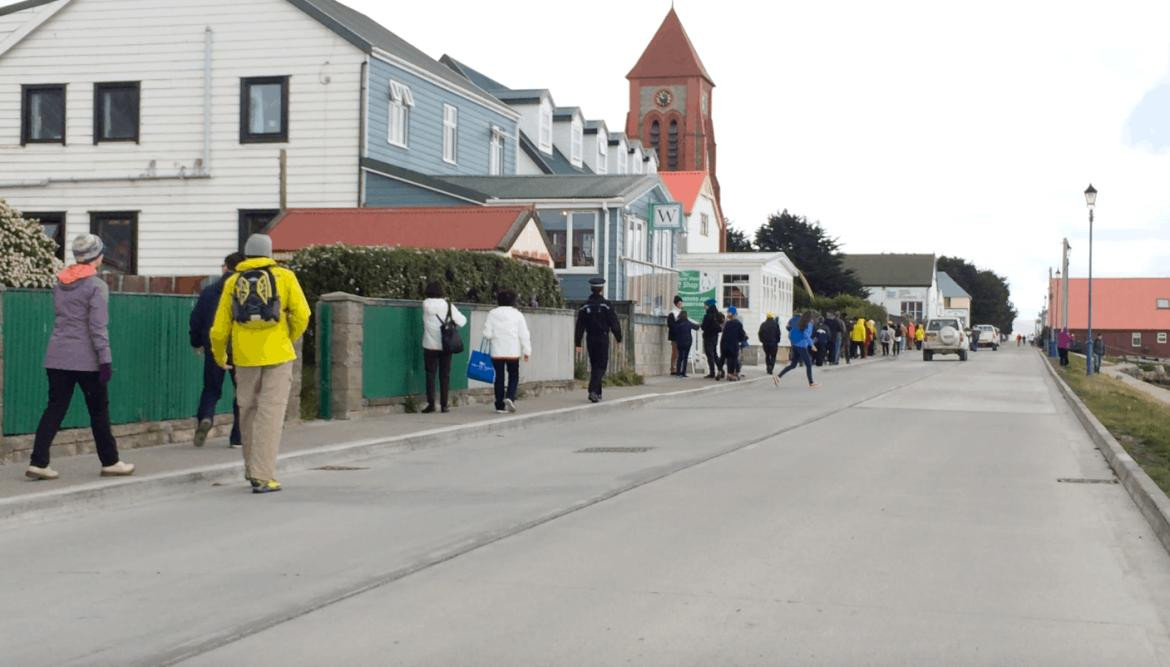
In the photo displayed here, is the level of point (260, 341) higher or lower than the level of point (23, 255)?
lower

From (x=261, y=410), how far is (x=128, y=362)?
2.84m

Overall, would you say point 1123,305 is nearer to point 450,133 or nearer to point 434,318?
point 450,133

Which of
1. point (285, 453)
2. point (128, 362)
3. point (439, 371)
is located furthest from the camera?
point (439, 371)

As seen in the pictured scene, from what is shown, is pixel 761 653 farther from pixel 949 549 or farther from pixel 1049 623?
pixel 949 549

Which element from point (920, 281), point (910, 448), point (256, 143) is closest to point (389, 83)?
point (256, 143)

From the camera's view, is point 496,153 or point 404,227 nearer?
point 404,227

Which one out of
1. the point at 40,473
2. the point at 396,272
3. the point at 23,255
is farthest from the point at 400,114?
the point at 40,473

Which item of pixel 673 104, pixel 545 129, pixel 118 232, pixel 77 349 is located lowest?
pixel 77 349

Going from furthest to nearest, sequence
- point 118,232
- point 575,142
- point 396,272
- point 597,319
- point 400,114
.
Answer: point 575,142, point 400,114, point 118,232, point 597,319, point 396,272

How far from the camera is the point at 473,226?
25.8 metres

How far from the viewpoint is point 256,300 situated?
10.0 metres

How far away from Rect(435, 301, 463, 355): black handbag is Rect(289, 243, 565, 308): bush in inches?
53.9

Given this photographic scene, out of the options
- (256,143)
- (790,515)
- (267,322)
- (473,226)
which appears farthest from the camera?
(256,143)

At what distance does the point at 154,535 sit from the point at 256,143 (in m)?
24.5
